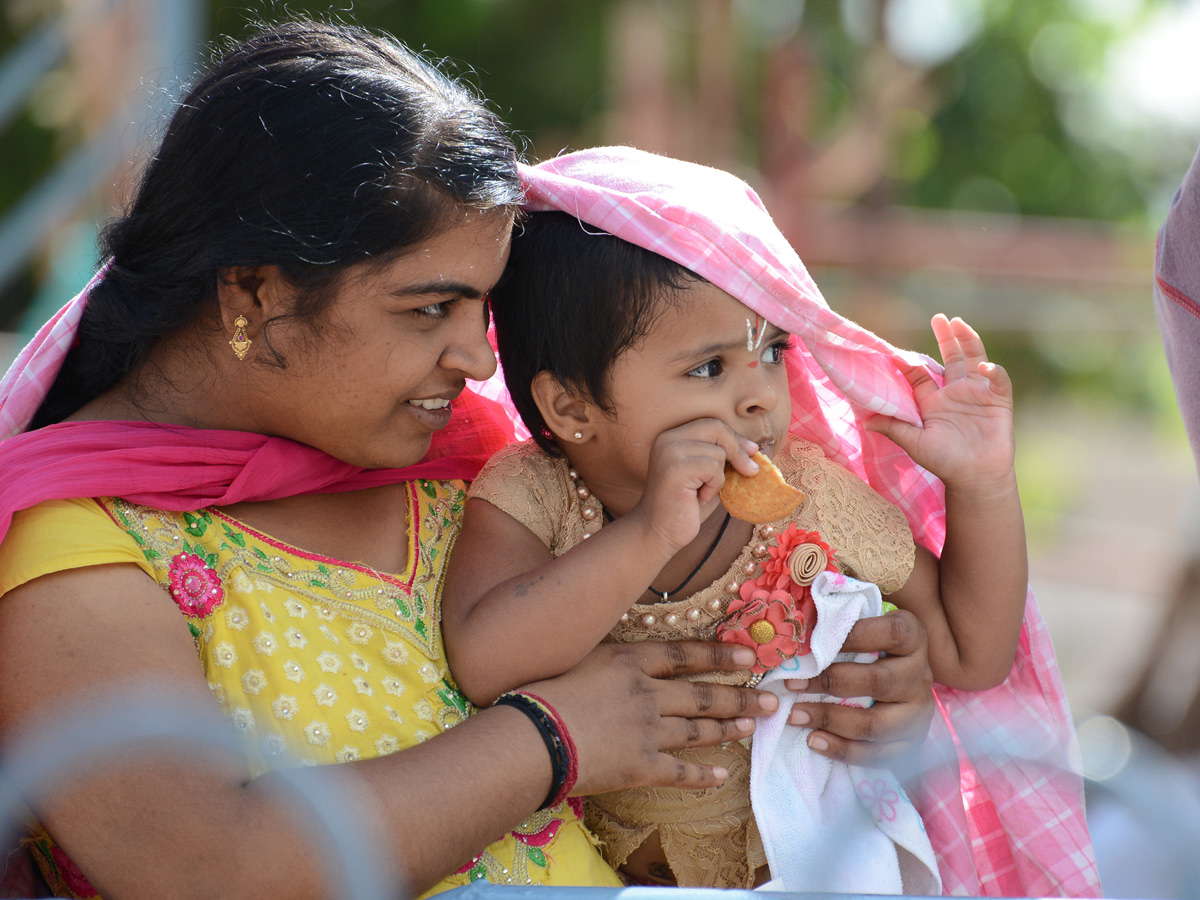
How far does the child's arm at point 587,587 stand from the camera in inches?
70.2

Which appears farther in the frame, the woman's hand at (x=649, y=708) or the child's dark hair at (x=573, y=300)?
the child's dark hair at (x=573, y=300)

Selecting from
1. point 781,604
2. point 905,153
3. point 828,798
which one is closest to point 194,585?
point 781,604

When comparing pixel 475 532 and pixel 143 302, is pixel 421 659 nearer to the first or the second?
pixel 475 532

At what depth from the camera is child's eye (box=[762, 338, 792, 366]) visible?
6.35ft

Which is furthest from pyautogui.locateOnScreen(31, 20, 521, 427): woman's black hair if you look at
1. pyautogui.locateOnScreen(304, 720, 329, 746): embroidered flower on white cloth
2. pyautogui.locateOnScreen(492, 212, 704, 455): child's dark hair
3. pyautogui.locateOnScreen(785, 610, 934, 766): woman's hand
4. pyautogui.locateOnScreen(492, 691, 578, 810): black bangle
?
pyautogui.locateOnScreen(785, 610, 934, 766): woman's hand

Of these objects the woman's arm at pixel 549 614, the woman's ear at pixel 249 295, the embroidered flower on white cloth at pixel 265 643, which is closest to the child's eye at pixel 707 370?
the woman's arm at pixel 549 614

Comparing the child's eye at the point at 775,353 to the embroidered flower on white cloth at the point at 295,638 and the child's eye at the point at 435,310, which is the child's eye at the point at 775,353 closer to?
the child's eye at the point at 435,310

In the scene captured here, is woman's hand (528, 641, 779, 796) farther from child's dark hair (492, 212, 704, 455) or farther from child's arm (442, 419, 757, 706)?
child's dark hair (492, 212, 704, 455)

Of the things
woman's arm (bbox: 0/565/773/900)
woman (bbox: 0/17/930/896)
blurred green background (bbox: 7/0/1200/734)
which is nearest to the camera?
woman's arm (bbox: 0/565/773/900)

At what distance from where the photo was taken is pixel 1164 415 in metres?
14.0

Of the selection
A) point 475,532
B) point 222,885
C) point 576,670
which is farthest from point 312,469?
point 222,885

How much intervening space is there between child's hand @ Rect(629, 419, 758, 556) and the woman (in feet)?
0.73

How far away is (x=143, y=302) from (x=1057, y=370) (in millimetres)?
15660

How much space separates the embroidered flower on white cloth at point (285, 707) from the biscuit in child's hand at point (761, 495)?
717 mm
